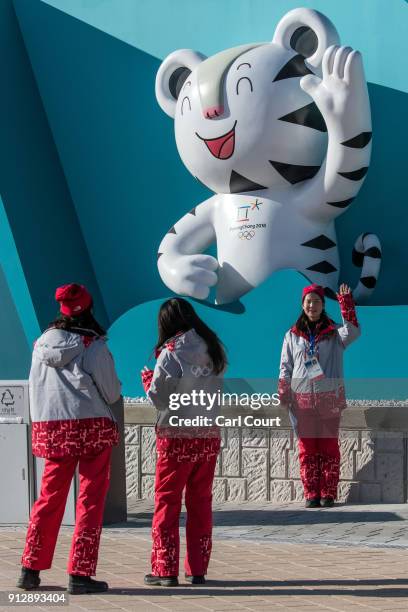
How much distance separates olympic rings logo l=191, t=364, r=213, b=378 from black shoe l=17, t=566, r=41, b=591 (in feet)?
3.36

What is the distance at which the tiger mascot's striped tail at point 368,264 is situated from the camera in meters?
9.32

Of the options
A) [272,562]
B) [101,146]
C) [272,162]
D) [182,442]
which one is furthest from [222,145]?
[182,442]

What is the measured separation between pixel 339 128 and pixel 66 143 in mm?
3259

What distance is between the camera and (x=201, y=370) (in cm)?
467

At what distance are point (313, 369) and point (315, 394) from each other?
5.9 inches

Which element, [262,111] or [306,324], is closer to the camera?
[306,324]

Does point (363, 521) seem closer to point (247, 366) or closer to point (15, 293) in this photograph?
point (247, 366)

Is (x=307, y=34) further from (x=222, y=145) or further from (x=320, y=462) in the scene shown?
(x=320, y=462)

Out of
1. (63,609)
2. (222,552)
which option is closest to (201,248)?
(222,552)

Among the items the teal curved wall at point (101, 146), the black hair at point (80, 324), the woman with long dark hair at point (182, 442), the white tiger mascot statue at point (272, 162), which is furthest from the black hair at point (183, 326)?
the teal curved wall at point (101, 146)

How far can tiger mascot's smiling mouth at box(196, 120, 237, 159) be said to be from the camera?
30.2 ft

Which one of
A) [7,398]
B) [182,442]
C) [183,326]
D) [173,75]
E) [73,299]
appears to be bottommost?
[182,442]

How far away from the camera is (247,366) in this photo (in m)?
9.09

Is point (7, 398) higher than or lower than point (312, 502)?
higher
